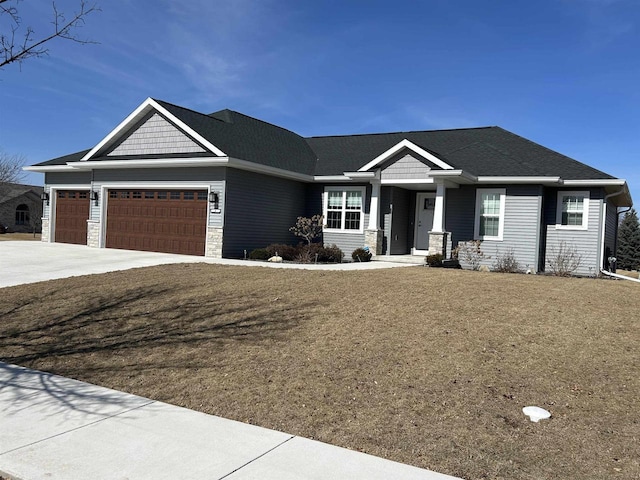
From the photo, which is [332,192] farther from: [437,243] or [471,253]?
[471,253]

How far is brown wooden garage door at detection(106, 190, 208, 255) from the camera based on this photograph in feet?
59.4

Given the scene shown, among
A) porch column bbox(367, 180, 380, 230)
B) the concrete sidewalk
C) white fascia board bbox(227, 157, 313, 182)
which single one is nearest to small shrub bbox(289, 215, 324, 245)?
white fascia board bbox(227, 157, 313, 182)

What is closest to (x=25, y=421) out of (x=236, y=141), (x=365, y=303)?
(x=365, y=303)

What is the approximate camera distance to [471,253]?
17.9 m

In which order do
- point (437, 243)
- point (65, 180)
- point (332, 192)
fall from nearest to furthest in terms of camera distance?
point (437, 243) → point (332, 192) → point (65, 180)

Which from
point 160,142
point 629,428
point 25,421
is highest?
point 160,142

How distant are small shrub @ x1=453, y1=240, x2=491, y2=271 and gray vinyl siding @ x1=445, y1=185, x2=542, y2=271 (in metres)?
0.21

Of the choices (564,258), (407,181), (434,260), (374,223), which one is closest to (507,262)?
(564,258)

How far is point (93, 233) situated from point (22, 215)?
28642mm

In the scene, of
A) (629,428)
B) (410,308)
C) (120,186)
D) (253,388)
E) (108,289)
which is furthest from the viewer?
(120,186)

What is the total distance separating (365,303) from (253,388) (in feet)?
11.5

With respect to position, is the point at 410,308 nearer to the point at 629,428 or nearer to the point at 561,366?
the point at 561,366

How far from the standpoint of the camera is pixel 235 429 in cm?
476

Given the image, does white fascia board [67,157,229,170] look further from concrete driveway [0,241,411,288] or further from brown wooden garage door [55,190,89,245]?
concrete driveway [0,241,411,288]
